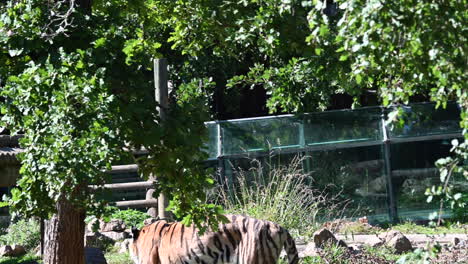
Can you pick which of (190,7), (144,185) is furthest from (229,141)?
(190,7)

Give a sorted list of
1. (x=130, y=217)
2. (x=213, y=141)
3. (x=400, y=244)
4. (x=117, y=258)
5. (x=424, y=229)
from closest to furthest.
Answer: (x=400, y=244) → (x=117, y=258) → (x=130, y=217) → (x=424, y=229) → (x=213, y=141)

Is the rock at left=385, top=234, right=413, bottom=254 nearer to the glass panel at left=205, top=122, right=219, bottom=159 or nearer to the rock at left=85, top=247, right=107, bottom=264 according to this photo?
the rock at left=85, top=247, right=107, bottom=264

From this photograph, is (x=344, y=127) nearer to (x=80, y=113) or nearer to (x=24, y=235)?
(x=24, y=235)

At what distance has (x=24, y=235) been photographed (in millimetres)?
13898

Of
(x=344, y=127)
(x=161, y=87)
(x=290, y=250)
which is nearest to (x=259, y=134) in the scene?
(x=344, y=127)

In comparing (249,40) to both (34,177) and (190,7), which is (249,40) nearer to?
(190,7)

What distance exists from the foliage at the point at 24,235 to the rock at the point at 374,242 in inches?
227

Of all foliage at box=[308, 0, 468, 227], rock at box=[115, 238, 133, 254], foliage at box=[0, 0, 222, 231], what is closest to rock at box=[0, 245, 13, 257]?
rock at box=[115, 238, 133, 254]

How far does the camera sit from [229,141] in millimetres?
15086

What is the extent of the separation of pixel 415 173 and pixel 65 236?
8937 millimetres

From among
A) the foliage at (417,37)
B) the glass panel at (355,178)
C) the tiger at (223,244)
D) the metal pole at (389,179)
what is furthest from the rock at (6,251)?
the foliage at (417,37)

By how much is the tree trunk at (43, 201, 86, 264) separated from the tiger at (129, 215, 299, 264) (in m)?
1.46

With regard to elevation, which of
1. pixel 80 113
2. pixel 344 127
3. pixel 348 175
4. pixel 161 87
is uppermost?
pixel 161 87

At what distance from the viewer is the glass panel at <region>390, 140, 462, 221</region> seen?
576 inches
